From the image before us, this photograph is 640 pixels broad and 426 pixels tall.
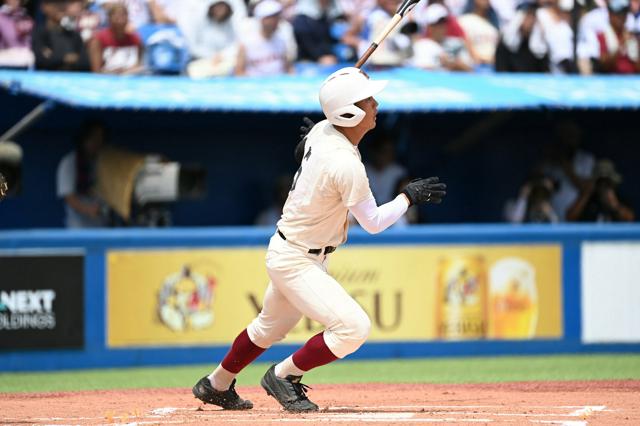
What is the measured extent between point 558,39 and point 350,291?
475 centimetres

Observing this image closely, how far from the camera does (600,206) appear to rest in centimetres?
1305

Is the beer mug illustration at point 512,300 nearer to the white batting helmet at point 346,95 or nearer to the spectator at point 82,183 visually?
the spectator at point 82,183

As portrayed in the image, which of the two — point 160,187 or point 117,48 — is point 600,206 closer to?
point 160,187

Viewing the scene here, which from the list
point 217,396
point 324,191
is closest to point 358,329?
point 324,191

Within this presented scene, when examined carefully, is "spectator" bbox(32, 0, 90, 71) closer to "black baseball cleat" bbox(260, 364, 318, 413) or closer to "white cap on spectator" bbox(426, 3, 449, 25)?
"white cap on spectator" bbox(426, 3, 449, 25)

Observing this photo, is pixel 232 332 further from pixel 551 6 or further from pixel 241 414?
pixel 551 6

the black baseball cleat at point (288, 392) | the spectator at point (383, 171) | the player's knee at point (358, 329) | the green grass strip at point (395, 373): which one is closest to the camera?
the player's knee at point (358, 329)

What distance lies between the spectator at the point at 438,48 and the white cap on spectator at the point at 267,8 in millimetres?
1641

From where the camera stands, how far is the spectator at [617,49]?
14180mm

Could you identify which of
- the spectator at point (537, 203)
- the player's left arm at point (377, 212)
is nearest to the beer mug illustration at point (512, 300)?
the spectator at point (537, 203)

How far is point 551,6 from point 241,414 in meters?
8.77

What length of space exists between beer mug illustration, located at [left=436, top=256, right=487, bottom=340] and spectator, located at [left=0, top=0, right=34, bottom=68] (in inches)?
183

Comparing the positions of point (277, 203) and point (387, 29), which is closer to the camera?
point (387, 29)

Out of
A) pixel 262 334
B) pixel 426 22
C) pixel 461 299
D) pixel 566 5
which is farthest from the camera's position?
pixel 566 5
